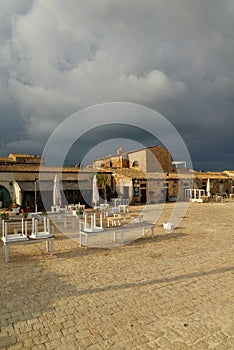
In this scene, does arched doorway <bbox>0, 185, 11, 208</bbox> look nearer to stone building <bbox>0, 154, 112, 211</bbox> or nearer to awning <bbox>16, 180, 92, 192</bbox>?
stone building <bbox>0, 154, 112, 211</bbox>

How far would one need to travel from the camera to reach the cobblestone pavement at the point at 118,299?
11.4 ft

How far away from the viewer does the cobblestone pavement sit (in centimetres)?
348

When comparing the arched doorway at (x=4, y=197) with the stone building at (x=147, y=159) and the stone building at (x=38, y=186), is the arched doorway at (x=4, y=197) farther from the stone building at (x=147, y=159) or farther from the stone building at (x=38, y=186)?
the stone building at (x=147, y=159)

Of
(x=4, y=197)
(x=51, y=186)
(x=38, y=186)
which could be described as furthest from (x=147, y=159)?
(x=4, y=197)

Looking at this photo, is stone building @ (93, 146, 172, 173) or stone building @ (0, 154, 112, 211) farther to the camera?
stone building @ (93, 146, 172, 173)

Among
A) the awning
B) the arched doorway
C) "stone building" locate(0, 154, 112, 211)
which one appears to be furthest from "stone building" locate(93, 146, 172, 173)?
the arched doorway

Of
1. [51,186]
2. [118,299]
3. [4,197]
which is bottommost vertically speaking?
[118,299]

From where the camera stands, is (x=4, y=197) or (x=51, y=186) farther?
(x=51, y=186)

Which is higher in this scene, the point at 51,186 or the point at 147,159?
the point at 147,159

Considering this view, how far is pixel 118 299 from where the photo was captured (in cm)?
467


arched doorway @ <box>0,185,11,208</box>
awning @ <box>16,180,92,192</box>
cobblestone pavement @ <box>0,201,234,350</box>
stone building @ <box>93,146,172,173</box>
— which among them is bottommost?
cobblestone pavement @ <box>0,201,234,350</box>

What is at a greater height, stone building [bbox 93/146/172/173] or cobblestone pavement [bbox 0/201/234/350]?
stone building [bbox 93/146/172/173]

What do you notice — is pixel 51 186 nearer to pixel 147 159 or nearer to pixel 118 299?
pixel 147 159

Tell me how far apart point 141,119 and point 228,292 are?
15.0m
